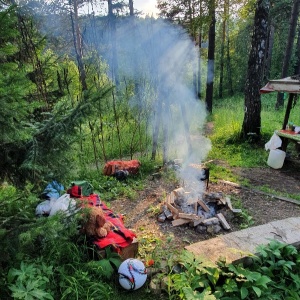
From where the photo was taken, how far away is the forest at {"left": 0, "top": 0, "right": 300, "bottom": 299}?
1.56 metres

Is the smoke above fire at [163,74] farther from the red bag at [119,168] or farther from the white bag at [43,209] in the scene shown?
the white bag at [43,209]

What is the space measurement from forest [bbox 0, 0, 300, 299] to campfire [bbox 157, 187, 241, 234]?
86 centimetres

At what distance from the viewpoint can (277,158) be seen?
17.4 ft

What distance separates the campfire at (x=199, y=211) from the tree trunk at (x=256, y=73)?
371 centimetres

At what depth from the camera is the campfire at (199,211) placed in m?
3.17

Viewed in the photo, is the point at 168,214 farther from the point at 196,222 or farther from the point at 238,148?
the point at 238,148

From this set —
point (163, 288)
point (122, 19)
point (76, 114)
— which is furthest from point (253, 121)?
point (122, 19)

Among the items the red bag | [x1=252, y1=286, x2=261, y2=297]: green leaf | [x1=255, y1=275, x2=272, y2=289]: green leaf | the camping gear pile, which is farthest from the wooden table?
the camping gear pile

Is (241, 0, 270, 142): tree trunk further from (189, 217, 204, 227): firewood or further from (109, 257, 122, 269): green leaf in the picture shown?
(109, 257, 122, 269): green leaf

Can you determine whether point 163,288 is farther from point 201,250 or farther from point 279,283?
point 279,283

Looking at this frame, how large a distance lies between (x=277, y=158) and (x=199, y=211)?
9.24 ft

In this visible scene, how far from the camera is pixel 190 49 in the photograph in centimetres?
Result: 584

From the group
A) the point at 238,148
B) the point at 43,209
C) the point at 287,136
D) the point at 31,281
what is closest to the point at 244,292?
the point at 31,281

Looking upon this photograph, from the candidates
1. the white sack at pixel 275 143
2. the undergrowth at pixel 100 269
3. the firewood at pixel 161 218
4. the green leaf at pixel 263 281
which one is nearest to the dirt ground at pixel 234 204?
the firewood at pixel 161 218
